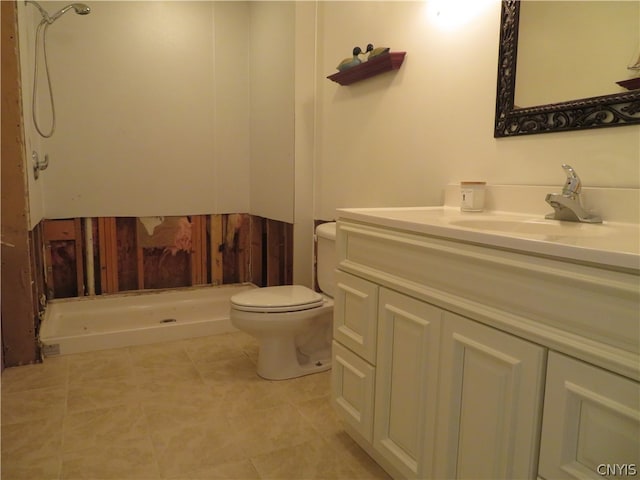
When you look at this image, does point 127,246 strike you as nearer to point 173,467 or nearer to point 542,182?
point 173,467

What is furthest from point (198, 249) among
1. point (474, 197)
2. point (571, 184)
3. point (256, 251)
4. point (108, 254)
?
point (571, 184)

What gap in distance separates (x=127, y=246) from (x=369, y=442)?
237 cm

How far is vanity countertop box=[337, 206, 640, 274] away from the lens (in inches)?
31.1

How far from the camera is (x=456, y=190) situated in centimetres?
175

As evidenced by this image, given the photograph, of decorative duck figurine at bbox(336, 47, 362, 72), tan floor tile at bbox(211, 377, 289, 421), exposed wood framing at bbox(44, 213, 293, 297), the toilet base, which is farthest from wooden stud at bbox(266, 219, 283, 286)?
decorative duck figurine at bbox(336, 47, 362, 72)

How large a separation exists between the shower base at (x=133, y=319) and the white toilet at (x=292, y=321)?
2.32 feet

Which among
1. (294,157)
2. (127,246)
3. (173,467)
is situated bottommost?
(173,467)

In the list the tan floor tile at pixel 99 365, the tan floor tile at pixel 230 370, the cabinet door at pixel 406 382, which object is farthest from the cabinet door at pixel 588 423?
the tan floor tile at pixel 99 365

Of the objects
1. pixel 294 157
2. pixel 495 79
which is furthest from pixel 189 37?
pixel 495 79

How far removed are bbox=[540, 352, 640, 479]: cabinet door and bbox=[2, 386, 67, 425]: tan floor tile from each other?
6.09ft

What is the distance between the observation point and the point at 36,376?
2.20 m

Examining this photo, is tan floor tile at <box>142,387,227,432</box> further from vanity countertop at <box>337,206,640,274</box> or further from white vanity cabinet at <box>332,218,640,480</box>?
vanity countertop at <box>337,206,640,274</box>

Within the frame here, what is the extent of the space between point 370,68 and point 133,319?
2154 mm

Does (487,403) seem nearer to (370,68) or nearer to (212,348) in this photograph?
(370,68)
